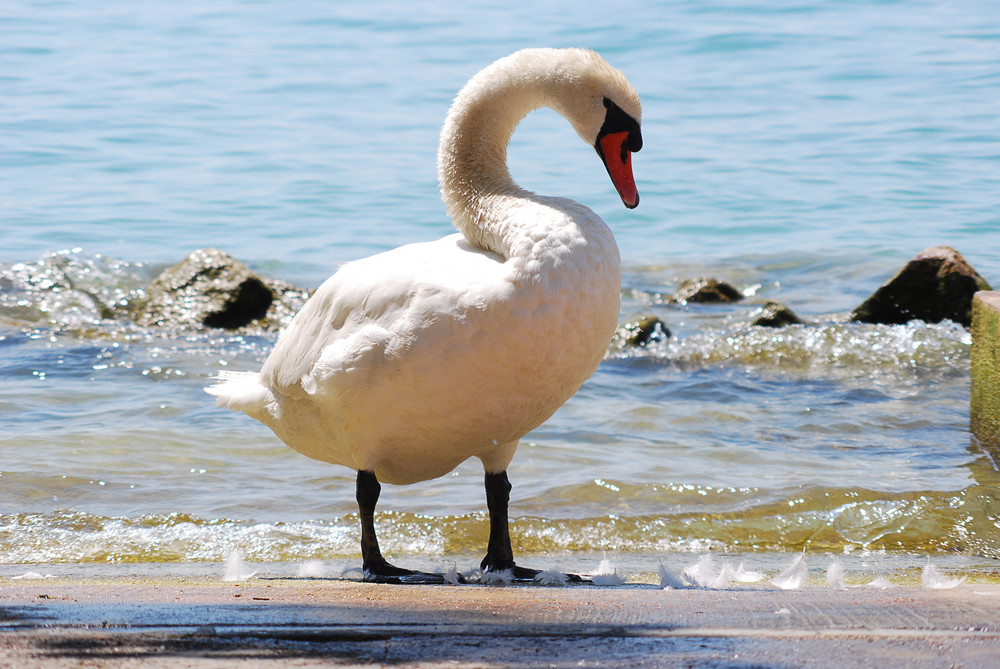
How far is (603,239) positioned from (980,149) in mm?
16292

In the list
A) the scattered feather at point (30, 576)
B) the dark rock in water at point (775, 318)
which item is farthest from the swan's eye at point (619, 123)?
the dark rock in water at point (775, 318)

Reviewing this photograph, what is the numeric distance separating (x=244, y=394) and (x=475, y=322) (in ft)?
4.71

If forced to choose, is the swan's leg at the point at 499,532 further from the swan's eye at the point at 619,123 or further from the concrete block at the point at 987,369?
the concrete block at the point at 987,369

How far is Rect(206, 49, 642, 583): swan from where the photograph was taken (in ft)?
10.8

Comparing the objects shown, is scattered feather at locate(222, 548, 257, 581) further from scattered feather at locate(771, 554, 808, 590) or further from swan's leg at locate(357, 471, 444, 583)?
scattered feather at locate(771, 554, 808, 590)

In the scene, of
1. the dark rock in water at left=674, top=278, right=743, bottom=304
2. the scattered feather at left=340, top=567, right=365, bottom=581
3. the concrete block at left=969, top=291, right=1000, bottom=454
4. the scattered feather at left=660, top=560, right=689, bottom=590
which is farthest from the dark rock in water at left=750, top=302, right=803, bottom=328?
the scattered feather at left=660, top=560, right=689, bottom=590

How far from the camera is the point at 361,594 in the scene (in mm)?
2838

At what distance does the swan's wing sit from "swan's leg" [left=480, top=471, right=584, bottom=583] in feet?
2.44

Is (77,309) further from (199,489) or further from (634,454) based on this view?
(634,454)

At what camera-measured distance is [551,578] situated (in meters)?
3.73

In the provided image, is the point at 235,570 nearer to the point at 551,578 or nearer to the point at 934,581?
the point at 551,578

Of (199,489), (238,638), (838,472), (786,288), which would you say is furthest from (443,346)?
(786,288)

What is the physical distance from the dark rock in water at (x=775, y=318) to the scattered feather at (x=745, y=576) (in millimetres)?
5530

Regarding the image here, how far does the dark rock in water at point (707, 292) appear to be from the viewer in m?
11.0
